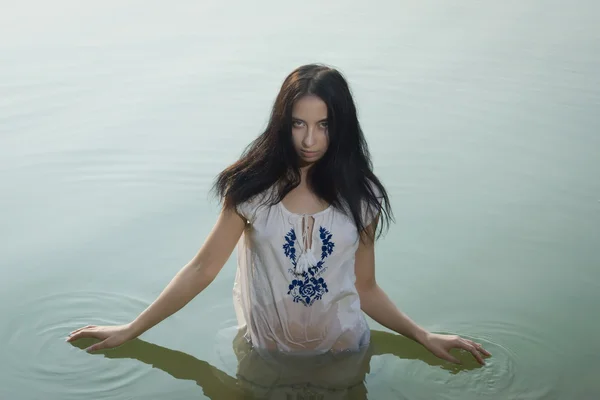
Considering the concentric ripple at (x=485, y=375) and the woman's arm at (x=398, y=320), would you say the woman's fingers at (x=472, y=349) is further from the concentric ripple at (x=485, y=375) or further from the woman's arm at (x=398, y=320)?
the concentric ripple at (x=485, y=375)

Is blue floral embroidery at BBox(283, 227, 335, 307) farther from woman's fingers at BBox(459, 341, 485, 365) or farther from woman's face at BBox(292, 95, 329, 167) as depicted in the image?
woman's fingers at BBox(459, 341, 485, 365)

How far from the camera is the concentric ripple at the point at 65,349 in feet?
11.2

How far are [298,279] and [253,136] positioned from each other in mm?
3143

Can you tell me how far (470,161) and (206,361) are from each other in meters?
2.72

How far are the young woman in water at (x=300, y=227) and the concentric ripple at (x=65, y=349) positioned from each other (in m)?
0.39

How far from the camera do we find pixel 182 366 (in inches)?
141

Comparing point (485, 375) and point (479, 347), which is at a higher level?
point (479, 347)

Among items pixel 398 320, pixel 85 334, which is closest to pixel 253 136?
pixel 85 334

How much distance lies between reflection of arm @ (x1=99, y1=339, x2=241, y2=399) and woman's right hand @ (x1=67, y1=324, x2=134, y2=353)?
0.72 feet

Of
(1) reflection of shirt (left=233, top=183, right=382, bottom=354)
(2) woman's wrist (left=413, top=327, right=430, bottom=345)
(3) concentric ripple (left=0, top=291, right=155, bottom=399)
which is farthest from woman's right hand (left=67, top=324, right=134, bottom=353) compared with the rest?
(2) woman's wrist (left=413, top=327, right=430, bottom=345)

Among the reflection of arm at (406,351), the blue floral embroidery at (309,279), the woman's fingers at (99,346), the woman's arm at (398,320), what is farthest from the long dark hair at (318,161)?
the reflection of arm at (406,351)

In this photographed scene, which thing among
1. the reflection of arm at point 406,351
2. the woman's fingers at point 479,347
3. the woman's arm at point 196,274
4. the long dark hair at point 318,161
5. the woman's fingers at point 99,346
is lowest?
the reflection of arm at point 406,351

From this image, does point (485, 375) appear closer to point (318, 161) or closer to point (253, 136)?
point (318, 161)

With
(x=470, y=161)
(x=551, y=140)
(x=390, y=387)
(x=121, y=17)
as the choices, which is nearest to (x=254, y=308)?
(x=390, y=387)
